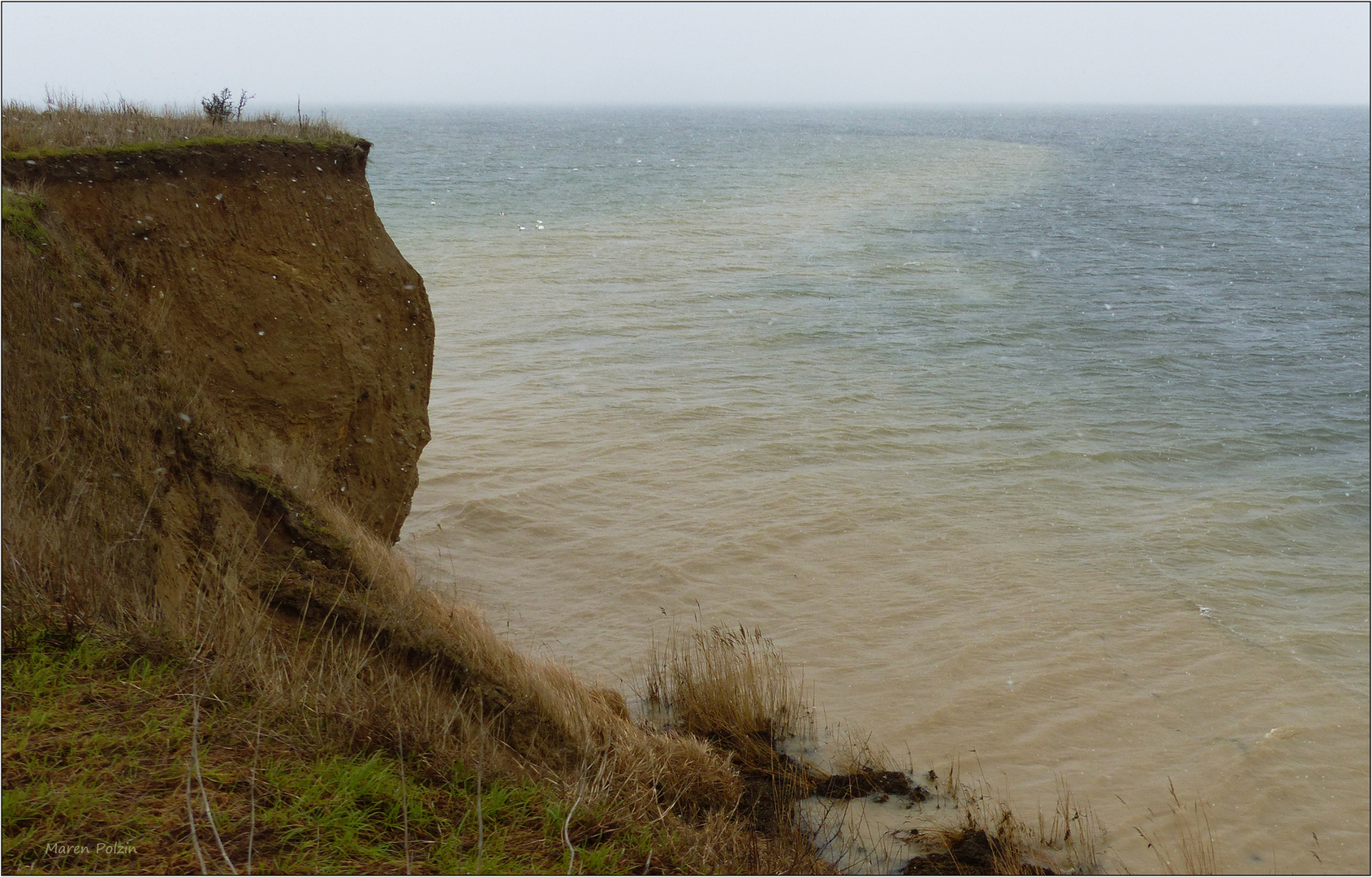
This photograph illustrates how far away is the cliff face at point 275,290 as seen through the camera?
16.7ft

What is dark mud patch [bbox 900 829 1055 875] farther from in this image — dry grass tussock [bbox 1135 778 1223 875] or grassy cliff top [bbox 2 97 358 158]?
grassy cliff top [bbox 2 97 358 158]

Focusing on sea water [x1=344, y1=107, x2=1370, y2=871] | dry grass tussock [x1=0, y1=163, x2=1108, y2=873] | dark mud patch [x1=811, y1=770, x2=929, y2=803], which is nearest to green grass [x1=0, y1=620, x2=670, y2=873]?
dry grass tussock [x1=0, y1=163, x2=1108, y2=873]

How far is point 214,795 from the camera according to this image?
2.95m

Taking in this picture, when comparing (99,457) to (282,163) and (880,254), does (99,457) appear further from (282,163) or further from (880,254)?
(880,254)

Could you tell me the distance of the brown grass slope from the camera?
3.59m

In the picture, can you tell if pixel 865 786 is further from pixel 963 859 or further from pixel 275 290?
pixel 275 290

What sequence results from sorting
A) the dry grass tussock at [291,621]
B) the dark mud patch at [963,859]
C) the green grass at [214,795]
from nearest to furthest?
the green grass at [214,795], the dry grass tussock at [291,621], the dark mud patch at [963,859]

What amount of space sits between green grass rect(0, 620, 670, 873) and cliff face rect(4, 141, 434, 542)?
6.67 feet

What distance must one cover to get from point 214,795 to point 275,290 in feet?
12.0

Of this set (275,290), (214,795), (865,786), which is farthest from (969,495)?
(214,795)

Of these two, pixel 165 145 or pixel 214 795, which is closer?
pixel 214 795

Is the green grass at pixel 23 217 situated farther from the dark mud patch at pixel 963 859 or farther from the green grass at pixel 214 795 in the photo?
the dark mud patch at pixel 963 859

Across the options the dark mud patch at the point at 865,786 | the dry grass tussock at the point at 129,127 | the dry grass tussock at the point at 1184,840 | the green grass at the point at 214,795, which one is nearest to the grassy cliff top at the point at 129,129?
the dry grass tussock at the point at 129,127

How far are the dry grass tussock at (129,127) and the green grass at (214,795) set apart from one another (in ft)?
10.2
